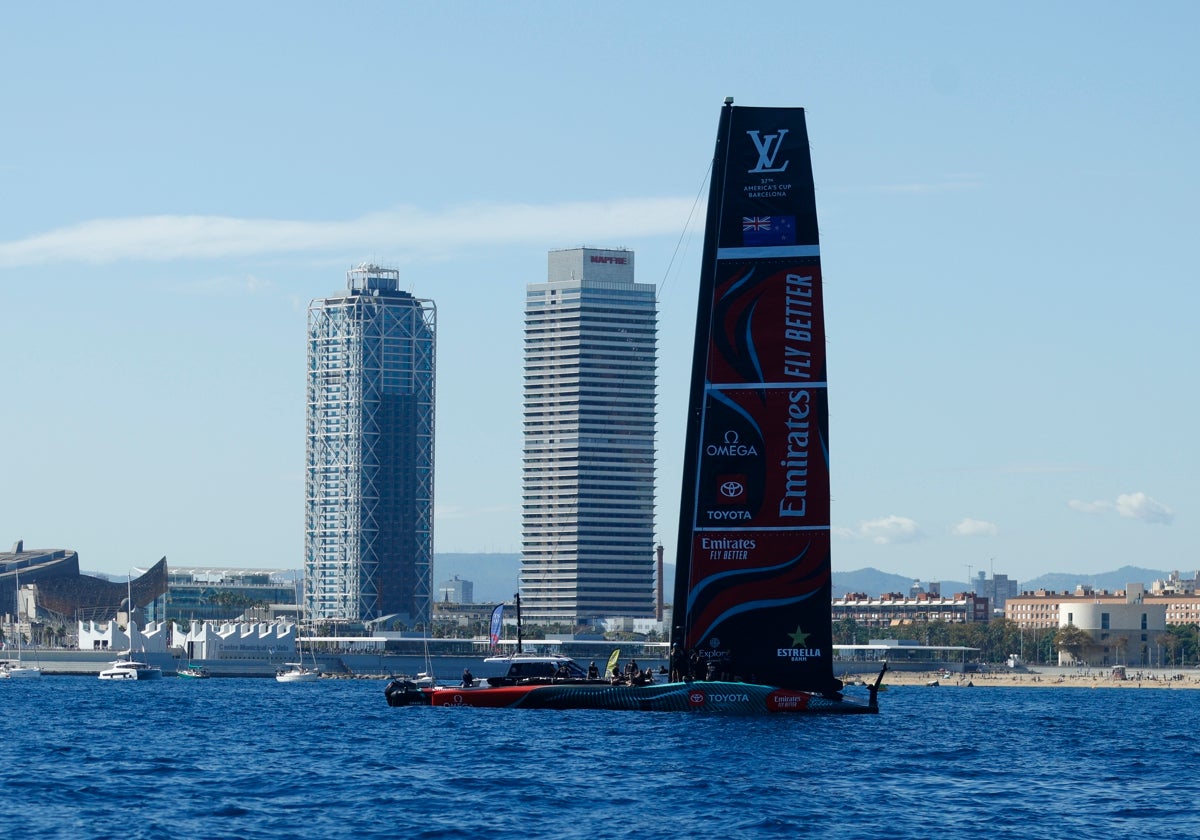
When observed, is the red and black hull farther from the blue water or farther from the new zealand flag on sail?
the new zealand flag on sail

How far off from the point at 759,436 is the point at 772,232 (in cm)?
726

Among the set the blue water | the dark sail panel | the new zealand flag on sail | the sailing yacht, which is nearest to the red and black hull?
the sailing yacht

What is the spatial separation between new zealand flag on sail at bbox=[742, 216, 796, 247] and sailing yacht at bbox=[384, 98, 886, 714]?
0.04 m

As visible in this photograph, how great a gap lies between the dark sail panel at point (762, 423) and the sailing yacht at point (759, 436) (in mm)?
36

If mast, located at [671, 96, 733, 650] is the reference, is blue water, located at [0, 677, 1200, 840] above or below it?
below

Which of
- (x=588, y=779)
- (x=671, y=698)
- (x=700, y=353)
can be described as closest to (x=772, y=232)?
(x=700, y=353)

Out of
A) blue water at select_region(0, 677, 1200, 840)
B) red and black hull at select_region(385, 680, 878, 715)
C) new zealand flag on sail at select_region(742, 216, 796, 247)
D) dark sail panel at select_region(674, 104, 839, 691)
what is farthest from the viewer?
new zealand flag on sail at select_region(742, 216, 796, 247)

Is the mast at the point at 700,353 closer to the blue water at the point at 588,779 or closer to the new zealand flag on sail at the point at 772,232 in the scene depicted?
the new zealand flag on sail at the point at 772,232

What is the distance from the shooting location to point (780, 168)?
7119 cm

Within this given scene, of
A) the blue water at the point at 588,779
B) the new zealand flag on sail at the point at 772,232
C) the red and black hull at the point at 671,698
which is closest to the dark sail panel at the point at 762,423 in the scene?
the new zealand flag on sail at the point at 772,232

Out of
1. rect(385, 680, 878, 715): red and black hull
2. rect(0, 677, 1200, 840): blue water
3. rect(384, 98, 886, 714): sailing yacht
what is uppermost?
rect(384, 98, 886, 714): sailing yacht

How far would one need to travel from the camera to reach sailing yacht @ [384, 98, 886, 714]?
7050 cm

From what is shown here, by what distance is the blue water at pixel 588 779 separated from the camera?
43.2m

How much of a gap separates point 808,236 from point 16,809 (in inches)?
1445
